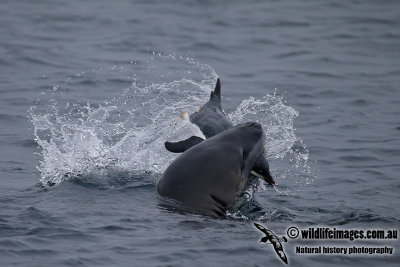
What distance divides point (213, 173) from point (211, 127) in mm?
1619

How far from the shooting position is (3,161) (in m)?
13.0

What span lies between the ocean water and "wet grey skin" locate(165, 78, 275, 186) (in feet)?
1.55

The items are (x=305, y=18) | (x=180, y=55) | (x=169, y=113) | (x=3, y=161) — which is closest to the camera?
(x=3, y=161)

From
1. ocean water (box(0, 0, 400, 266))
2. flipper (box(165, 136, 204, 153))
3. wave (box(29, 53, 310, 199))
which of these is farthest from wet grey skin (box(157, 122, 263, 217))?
wave (box(29, 53, 310, 199))

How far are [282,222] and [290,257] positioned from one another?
4.28 ft

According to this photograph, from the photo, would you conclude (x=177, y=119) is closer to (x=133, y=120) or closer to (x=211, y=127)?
(x=211, y=127)

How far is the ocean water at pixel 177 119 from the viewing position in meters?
9.09

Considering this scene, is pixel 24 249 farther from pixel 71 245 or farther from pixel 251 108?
pixel 251 108

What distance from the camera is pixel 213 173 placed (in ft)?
32.6

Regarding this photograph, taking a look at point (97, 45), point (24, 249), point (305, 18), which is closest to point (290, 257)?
point (24, 249)

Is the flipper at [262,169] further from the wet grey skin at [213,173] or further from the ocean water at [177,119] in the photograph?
the ocean water at [177,119]

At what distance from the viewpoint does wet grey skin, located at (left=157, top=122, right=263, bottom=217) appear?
980 centimetres

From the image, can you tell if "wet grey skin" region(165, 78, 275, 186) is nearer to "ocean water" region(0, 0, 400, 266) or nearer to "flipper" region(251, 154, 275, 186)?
"flipper" region(251, 154, 275, 186)

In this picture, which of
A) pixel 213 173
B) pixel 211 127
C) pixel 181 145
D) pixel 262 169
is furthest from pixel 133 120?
pixel 213 173
